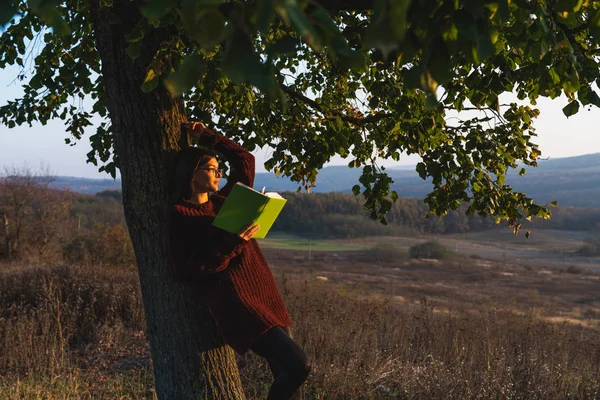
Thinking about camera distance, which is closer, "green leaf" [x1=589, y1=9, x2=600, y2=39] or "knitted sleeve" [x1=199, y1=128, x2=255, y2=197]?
"green leaf" [x1=589, y1=9, x2=600, y2=39]

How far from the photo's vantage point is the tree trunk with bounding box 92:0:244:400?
13.8ft

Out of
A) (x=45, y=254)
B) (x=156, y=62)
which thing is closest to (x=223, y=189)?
(x=156, y=62)

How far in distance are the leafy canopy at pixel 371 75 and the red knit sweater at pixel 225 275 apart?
966mm

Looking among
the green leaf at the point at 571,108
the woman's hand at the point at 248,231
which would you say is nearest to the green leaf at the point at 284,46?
the woman's hand at the point at 248,231

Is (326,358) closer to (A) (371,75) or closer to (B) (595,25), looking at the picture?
(A) (371,75)

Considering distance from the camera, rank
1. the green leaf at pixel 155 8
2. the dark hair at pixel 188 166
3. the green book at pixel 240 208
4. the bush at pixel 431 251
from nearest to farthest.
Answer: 1. the green leaf at pixel 155 8
2. the green book at pixel 240 208
3. the dark hair at pixel 188 166
4. the bush at pixel 431 251

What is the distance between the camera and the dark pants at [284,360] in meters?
3.74

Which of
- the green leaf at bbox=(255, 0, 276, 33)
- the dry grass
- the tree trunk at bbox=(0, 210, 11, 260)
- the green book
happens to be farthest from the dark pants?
the tree trunk at bbox=(0, 210, 11, 260)

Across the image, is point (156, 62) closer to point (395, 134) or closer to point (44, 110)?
point (395, 134)

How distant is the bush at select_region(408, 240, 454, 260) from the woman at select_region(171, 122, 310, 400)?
137ft

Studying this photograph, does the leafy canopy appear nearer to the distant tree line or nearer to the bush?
the bush

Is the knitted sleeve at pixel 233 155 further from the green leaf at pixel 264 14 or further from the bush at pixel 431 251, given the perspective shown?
the bush at pixel 431 251

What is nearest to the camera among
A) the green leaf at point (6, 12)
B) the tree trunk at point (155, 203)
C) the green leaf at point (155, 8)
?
the green leaf at point (155, 8)

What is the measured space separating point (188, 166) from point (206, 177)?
14cm
